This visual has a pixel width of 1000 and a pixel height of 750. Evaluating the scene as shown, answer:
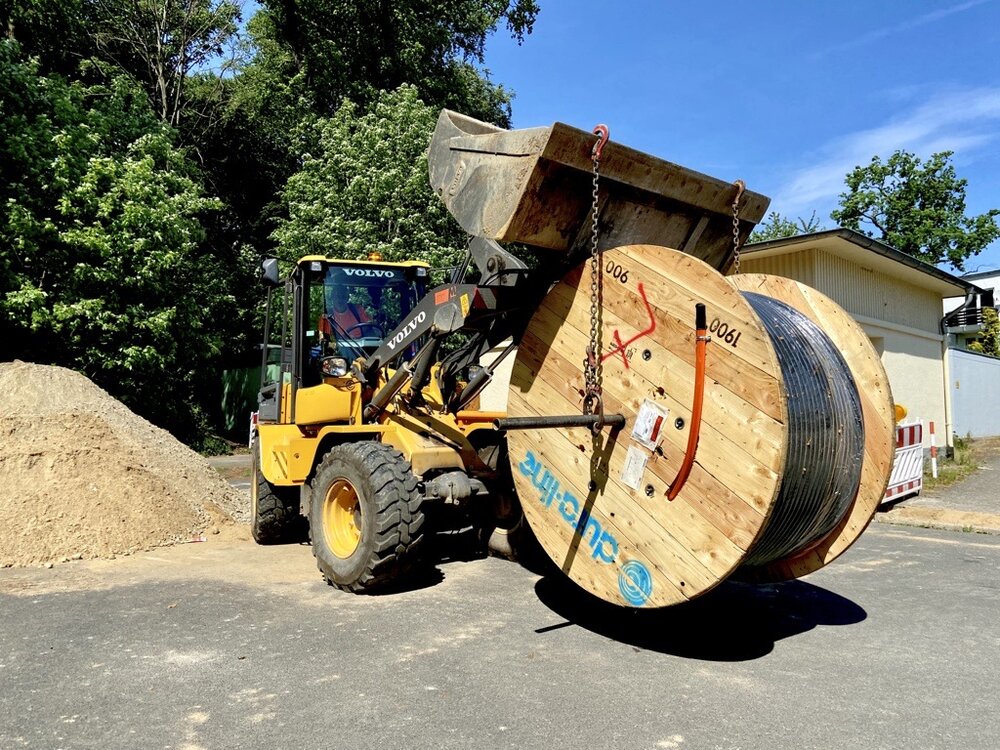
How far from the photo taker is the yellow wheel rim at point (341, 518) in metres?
5.98

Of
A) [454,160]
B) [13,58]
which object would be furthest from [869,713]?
[13,58]

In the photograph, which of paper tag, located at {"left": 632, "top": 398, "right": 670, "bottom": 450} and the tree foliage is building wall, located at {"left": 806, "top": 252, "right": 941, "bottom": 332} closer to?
the tree foliage

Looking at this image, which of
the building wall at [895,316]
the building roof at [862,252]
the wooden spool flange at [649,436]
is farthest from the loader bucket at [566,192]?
the building wall at [895,316]

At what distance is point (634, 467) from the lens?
4.11 metres

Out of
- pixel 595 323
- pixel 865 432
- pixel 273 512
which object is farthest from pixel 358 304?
pixel 865 432

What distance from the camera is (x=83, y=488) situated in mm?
7711

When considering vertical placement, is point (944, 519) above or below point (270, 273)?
below

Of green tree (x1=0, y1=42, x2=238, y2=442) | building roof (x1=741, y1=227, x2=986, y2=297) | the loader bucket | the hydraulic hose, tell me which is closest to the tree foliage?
green tree (x1=0, y1=42, x2=238, y2=442)

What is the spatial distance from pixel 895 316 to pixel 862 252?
3.42 meters

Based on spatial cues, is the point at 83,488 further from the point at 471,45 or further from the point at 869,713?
the point at 471,45

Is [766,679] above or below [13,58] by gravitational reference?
below

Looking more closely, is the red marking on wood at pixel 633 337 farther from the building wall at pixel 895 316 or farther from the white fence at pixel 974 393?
the white fence at pixel 974 393

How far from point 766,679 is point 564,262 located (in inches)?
104

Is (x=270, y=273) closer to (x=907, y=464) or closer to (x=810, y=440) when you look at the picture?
(x=810, y=440)
